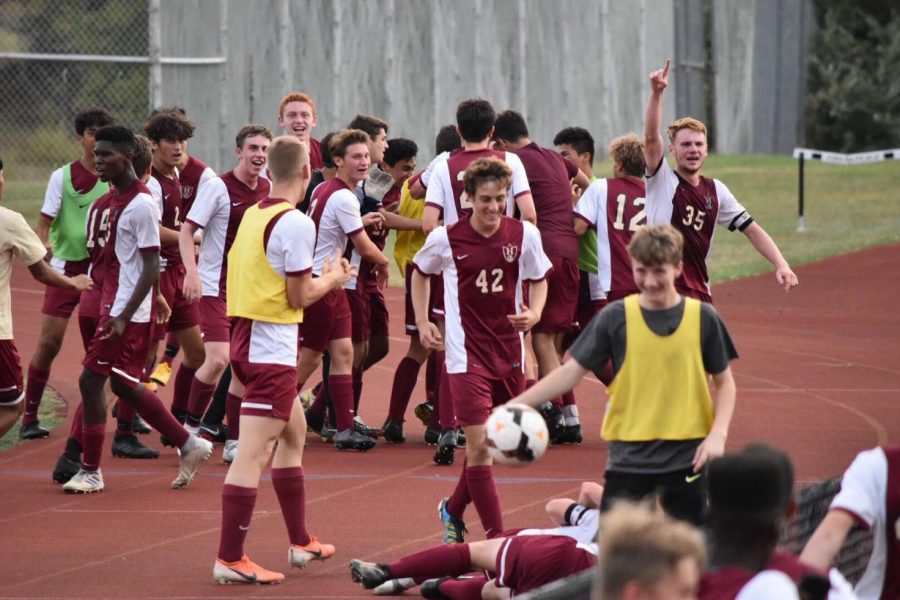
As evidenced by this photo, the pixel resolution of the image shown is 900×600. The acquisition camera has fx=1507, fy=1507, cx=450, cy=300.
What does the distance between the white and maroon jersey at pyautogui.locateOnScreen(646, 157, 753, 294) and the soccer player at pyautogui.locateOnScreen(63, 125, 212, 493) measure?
3.14 m

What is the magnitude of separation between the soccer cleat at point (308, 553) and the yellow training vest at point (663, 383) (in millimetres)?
2230

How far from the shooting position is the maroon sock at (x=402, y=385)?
37.2 feet

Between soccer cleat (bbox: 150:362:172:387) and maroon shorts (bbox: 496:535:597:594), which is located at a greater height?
maroon shorts (bbox: 496:535:597:594)

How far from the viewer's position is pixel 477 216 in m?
8.23

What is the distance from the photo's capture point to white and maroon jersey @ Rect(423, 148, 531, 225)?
10.2m

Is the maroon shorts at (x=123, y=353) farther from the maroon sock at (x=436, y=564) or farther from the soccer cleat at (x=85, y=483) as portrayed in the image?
the maroon sock at (x=436, y=564)

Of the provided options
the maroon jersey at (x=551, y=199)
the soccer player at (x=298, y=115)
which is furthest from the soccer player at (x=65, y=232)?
the maroon jersey at (x=551, y=199)

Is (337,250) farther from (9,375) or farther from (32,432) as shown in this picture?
(32,432)

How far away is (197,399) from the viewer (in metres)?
Answer: 11.1

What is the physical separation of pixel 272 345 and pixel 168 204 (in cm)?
417

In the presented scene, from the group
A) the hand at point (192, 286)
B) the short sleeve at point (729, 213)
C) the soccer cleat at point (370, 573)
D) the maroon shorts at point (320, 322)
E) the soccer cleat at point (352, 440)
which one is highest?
the short sleeve at point (729, 213)

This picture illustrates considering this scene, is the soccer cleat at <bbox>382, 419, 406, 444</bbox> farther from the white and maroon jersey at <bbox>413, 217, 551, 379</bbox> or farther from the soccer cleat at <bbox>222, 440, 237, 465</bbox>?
the white and maroon jersey at <bbox>413, 217, 551, 379</bbox>

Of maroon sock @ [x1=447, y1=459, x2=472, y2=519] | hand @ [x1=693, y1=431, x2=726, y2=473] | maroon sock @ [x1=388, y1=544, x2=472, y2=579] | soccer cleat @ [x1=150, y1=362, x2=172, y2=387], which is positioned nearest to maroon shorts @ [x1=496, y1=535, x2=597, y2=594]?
maroon sock @ [x1=388, y1=544, x2=472, y2=579]

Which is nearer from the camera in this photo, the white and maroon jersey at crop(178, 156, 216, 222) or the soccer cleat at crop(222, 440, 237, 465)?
the soccer cleat at crop(222, 440, 237, 465)
